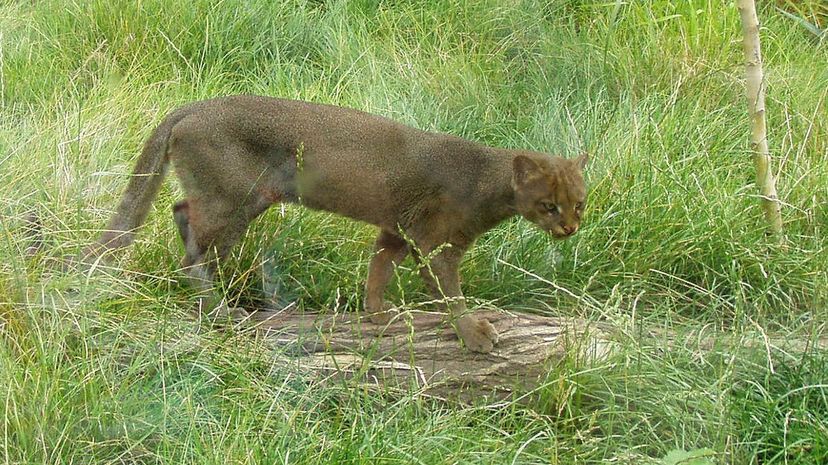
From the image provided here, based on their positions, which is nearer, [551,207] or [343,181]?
[551,207]

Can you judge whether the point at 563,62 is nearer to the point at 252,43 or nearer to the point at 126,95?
the point at 252,43

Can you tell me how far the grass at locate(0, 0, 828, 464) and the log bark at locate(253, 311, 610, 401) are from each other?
0.32 ft

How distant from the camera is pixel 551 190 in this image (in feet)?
12.9

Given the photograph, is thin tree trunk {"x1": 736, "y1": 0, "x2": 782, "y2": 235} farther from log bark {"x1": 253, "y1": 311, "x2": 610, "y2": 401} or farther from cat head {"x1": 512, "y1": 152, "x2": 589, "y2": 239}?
log bark {"x1": 253, "y1": 311, "x2": 610, "y2": 401}

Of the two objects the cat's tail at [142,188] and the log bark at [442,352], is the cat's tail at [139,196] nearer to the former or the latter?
the cat's tail at [142,188]

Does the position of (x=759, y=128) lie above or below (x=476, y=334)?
above

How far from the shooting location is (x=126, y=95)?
18.7ft

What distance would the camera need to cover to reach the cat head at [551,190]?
155 inches

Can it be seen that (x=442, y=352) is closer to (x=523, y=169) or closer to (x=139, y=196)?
(x=523, y=169)

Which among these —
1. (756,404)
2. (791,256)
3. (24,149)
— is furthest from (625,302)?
(24,149)

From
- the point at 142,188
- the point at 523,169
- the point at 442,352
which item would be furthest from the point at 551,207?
the point at 142,188

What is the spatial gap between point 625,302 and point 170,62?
3133mm

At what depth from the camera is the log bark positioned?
A: 145 inches

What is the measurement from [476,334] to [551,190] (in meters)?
0.59
